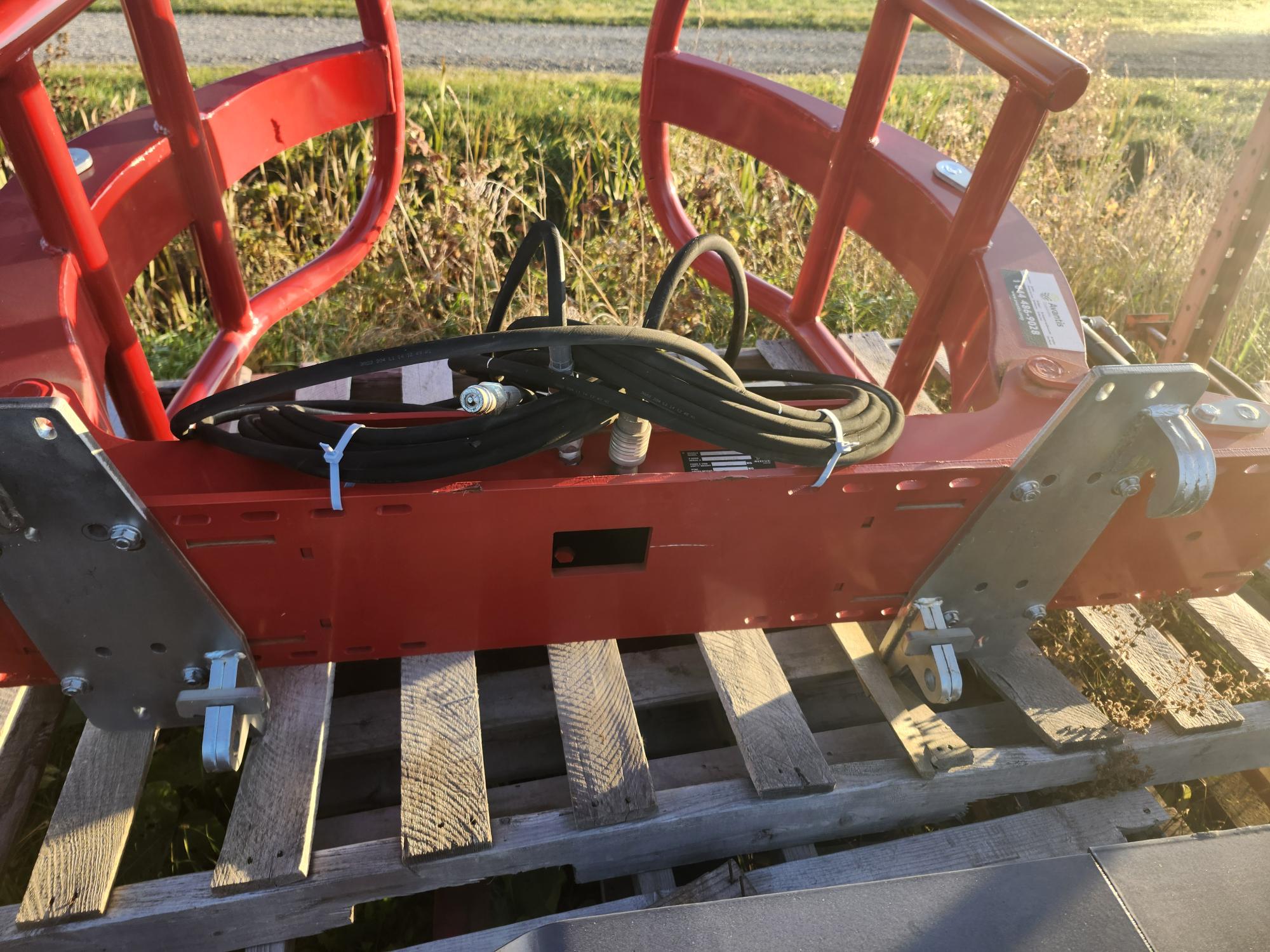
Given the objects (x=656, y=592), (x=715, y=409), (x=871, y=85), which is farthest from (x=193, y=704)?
(x=871, y=85)

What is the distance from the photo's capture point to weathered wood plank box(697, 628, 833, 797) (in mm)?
1639

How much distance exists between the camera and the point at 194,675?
155 centimetres

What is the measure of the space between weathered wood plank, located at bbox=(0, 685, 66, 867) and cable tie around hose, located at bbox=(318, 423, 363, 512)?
94 cm

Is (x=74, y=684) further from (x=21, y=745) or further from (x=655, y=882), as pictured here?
(x=655, y=882)

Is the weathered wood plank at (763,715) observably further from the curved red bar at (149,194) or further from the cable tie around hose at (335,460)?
the curved red bar at (149,194)

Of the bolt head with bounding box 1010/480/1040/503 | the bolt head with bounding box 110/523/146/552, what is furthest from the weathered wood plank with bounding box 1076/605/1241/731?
the bolt head with bounding box 110/523/146/552

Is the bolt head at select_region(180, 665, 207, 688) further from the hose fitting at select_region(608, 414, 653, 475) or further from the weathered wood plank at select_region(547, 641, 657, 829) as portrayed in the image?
the hose fitting at select_region(608, 414, 653, 475)

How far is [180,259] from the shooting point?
368 centimetres

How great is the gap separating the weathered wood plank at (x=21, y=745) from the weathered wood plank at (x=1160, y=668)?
7.72 ft

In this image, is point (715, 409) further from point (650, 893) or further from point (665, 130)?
point (665, 130)

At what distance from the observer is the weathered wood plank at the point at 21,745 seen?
1651mm

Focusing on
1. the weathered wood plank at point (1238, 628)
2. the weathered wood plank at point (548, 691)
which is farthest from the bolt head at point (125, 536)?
the weathered wood plank at point (1238, 628)

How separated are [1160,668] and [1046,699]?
321 mm

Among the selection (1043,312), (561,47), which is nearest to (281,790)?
(1043,312)
